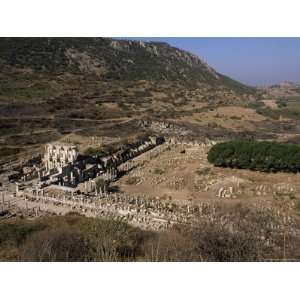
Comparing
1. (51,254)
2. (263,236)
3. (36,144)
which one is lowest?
(36,144)

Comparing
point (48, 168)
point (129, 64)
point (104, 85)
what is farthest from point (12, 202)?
point (129, 64)

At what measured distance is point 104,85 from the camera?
67.1 m

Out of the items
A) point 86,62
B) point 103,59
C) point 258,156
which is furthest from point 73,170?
point 103,59

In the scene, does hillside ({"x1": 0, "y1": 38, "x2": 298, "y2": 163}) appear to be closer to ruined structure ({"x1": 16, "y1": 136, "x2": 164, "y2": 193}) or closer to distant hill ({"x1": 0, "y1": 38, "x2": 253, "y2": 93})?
distant hill ({"x1": 0, "y1": 38, "x2": 253, "y2": 93})

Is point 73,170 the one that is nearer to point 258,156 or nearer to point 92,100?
point 258,156

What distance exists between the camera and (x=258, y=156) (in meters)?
27.8

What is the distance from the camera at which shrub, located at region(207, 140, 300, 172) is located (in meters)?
27.1

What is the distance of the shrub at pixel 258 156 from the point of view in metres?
27.1

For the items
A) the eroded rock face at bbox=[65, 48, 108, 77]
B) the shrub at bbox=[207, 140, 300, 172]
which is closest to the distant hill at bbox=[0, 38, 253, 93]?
the eroded rock face at bbox=[65, 48, 108, 77]

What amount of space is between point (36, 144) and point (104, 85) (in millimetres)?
31117

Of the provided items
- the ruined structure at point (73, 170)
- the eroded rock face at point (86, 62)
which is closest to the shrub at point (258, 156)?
the ruined structure at point (73, 170)

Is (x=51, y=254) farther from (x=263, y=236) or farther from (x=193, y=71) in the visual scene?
(x=193, y=71)

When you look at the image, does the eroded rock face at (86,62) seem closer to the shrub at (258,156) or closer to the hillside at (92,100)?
the hillside at (92,100)

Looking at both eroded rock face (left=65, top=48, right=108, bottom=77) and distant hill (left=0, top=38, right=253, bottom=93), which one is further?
eroded rock face (left=65, top=48, right=108, bottom=77)
